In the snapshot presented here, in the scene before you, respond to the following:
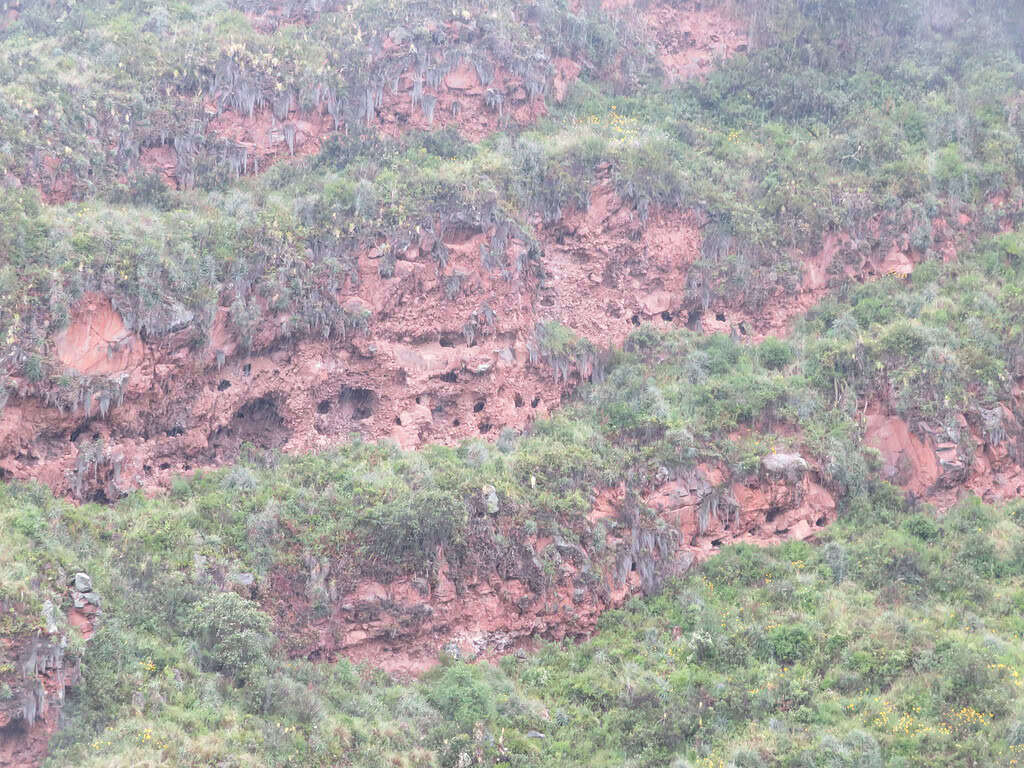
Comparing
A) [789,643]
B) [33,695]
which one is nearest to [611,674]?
[789,643]

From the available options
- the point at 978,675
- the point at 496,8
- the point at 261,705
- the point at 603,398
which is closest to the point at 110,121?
the point at 496,8

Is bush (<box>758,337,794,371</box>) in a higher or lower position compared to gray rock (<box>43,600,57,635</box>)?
higher

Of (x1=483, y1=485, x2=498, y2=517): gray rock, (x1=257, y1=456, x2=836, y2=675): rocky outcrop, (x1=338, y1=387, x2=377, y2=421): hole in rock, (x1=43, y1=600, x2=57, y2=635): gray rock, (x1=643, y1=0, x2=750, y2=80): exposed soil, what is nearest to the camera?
(x1=43, y1=600, x2=57, y2=635): gray rock

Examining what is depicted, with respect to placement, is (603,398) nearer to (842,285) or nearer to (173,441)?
(842,285)

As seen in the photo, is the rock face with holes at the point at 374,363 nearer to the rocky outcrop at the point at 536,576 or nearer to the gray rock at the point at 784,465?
the rocky outcrop at the point at 536,576

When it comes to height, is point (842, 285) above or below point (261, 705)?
above

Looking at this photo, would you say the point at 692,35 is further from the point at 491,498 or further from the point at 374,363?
the point at 491,498

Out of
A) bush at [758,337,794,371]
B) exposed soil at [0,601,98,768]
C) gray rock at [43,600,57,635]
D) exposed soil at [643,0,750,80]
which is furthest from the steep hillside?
exposed soil at [643,0,750,80]

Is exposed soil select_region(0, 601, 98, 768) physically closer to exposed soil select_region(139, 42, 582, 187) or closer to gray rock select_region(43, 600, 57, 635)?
gray rock select_region(43, 600, 57, 635)
